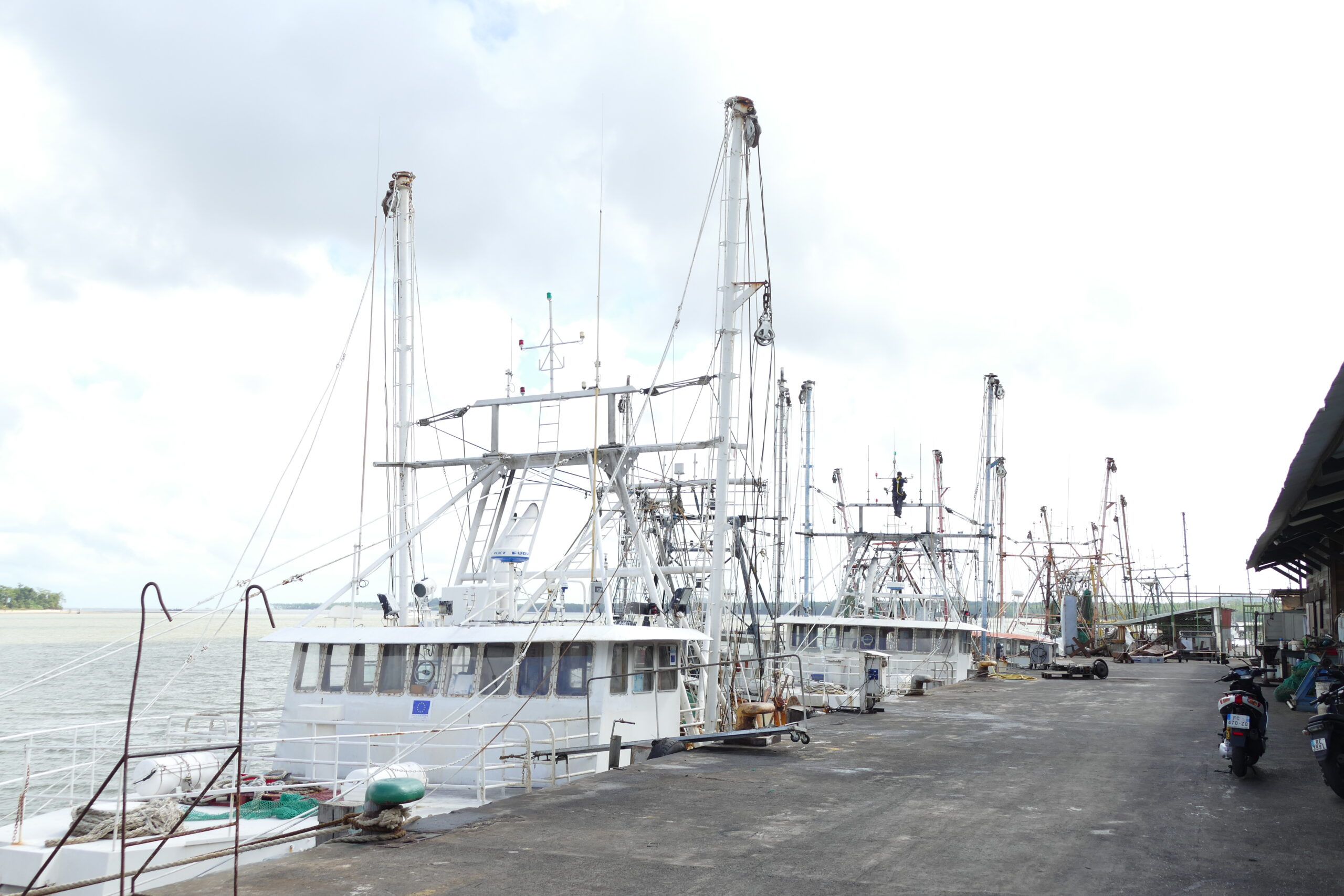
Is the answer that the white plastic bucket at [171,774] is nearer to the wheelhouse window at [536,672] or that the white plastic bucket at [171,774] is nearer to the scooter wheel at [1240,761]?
the wheelhouse window at [536,672]

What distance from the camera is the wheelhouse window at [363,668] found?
52.1ft

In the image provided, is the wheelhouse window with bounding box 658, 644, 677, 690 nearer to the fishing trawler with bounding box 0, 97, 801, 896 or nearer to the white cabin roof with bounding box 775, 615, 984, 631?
the fishing trawler with bounding box 0, 97, 801, 896

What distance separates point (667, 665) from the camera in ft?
55.3

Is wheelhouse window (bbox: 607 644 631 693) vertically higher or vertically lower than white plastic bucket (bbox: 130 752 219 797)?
higher

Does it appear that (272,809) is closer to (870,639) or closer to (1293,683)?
(1293,683)

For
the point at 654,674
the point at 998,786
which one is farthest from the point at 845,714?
the point at 998,786

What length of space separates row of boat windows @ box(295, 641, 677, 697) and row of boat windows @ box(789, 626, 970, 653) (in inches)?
672

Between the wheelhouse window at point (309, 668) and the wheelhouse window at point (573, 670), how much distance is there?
412 centimetres

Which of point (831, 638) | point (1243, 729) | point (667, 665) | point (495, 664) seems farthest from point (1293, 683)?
point (495, 664)

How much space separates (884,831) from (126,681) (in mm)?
59920

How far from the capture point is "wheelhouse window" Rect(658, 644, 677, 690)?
655 inches

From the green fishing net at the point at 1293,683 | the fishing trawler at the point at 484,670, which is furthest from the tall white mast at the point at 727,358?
the green fishing net at the point at 1293,683

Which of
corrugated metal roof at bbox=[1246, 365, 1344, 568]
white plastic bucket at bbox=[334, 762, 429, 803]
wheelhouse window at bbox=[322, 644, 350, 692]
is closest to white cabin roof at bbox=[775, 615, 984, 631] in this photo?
corrugated metal roof at bbox=[1246, 365, 1344, 568]

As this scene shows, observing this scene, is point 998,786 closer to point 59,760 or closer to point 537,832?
point 537,832
